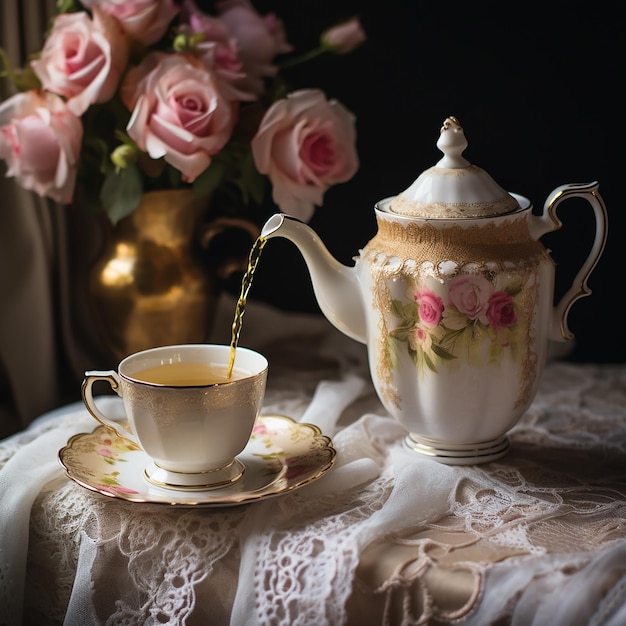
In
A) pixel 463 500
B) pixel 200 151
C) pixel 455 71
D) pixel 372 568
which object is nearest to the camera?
pixel 372 568

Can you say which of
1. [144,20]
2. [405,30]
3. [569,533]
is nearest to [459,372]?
[569,533]

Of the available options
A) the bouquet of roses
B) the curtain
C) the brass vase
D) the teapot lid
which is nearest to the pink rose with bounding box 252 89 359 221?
the bouquet of roses

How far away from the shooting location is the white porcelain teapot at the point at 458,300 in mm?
866

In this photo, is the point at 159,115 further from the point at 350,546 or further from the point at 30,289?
the point at 350,546

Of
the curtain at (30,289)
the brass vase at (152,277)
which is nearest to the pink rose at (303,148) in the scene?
the brass vase at (152,277)

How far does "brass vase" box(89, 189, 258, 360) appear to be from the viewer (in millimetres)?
1154

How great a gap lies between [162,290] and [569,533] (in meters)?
A: 0.58

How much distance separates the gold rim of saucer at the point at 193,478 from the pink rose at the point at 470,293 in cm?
26

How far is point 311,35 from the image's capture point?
145 centimetres

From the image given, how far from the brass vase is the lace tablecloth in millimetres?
197

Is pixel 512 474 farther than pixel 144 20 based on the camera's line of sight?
No

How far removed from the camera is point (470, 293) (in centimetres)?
86

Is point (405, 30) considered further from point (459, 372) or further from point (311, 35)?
point (459, 372)

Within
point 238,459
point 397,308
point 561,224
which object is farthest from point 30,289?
point 561,224
